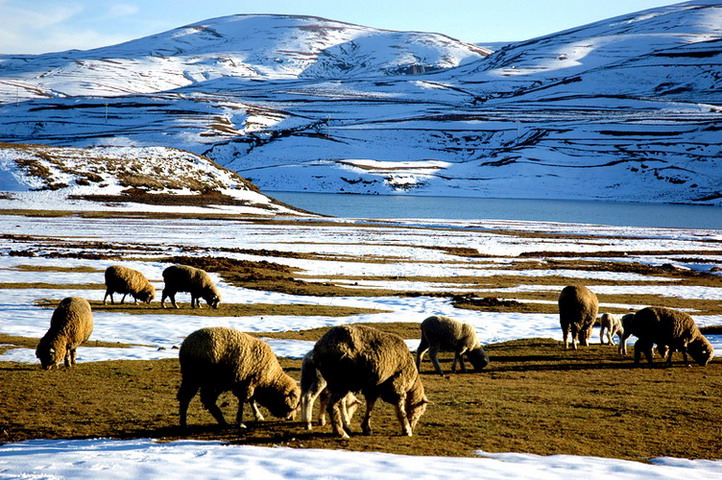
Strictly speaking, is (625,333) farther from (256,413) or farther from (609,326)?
(256,413)

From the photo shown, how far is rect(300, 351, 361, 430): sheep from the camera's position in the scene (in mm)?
12250

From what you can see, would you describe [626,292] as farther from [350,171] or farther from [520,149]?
[520,149]

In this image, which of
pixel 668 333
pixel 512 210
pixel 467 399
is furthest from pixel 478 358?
pixel 512 210

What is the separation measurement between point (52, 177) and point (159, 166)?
20.1 m

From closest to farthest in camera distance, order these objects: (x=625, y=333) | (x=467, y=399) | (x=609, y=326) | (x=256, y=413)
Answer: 1. (x=256, y=413)
2. (x=467, y=399)
3. (x=625, y=333)
4. (x=609, y=326)

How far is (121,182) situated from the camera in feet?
326

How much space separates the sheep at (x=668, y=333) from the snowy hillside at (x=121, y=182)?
77.2m

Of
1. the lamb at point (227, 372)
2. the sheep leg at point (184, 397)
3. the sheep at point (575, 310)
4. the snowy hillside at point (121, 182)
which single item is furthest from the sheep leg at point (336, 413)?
the snowy hillside at point (121, 182)

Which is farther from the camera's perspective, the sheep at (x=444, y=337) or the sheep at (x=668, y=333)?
the sheep at (x=668, y=333)

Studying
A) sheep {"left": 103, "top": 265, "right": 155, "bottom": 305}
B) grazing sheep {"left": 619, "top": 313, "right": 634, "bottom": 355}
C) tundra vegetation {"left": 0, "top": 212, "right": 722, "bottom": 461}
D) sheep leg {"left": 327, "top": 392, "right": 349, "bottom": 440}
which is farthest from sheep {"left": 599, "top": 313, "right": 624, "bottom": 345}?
sheep {"left": 103, "top": 265, "right": 155, "bottom": 305}

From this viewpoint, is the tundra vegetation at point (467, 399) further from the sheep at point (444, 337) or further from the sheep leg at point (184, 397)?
the sheep at point (444, 337)

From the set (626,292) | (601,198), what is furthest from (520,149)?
(626,292)

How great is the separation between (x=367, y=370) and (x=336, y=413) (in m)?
1.00

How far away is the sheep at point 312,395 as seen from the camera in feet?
40.2
